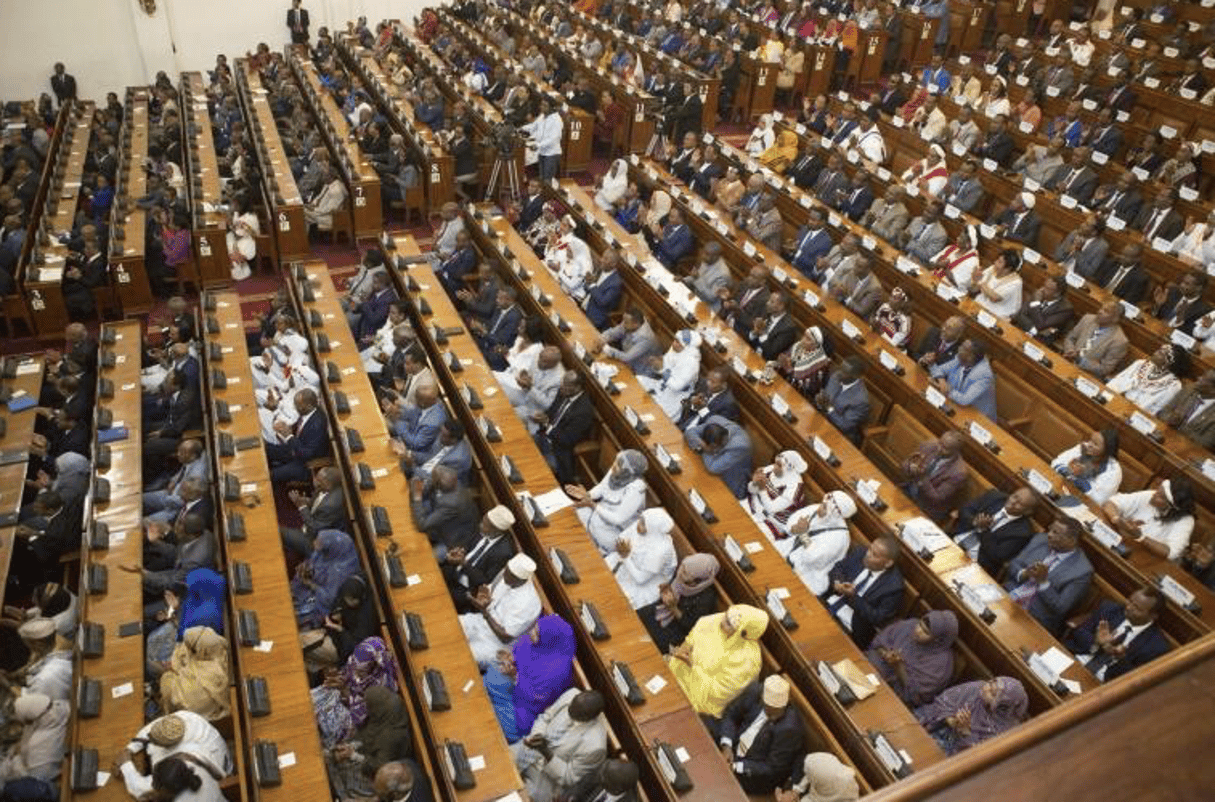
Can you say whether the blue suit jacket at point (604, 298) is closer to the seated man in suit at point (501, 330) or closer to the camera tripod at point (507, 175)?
the seated man in suit at point (501, 330)

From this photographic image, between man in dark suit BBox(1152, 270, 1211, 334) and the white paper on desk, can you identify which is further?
man in dark suit BBox(1152, 270, 1211, 334)

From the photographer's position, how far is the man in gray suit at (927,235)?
826 cm

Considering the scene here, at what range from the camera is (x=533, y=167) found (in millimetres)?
11812

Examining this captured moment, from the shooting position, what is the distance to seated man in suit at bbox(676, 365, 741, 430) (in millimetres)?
6055

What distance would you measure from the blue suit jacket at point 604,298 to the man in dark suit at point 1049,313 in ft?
11.9

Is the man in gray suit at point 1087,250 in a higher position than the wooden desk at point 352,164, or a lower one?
lower

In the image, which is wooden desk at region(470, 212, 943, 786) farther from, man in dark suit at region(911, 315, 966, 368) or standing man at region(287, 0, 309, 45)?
standing man at region(287, 0, 309, 45)

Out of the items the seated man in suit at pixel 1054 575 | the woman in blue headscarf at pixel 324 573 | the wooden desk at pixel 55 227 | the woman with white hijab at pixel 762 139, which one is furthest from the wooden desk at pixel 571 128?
the seated man in suit at pixel 1054 575

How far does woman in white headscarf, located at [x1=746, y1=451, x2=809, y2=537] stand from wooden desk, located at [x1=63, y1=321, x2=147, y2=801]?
143 inches

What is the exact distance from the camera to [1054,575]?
4836mm

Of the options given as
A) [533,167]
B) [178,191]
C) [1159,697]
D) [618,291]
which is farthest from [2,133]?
[1159,697]

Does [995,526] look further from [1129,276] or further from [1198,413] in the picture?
[1129,276]

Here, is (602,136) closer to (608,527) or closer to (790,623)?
(608,527)

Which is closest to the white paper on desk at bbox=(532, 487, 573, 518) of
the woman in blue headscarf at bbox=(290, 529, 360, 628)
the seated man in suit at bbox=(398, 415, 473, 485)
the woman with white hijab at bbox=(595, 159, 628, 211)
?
the seated man in suit at bbox=(398, 415, 473, 485)
